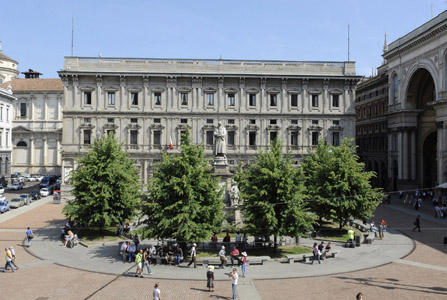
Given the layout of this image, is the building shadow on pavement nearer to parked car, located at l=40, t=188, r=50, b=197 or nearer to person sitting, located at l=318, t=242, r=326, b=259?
person sitting, located at l=318, t=242, r=326, b=259

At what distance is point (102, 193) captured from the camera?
29031mm

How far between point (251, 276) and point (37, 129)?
75.8m

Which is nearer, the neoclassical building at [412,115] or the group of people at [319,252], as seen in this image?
the group of people at [319,252]

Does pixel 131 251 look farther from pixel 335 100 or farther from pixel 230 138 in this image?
pixel 335 100

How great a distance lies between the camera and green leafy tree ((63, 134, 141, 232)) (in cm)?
2942

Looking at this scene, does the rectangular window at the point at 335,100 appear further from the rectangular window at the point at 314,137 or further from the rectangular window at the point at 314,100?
the rectangular window at the point at 314,137

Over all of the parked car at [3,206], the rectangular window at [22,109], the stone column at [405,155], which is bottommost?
the parked car at [3,206]

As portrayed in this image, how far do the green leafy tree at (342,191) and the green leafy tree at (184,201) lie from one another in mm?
9653

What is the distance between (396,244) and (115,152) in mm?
22535

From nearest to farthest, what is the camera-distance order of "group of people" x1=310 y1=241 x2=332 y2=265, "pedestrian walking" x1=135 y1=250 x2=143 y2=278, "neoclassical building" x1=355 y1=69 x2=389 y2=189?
"pedestrian walking" x1=135 y1=250 x2=143 y2=278, "group of people" x1=310 y1=241 x2=332 y2=265, "neoclassical building" x1=355 y1=69 x2=389 y2=189

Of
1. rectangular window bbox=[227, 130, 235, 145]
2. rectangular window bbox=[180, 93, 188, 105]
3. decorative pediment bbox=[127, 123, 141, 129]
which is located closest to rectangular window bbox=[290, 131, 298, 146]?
rectangular window bbox=[227, 130, 235, 145]

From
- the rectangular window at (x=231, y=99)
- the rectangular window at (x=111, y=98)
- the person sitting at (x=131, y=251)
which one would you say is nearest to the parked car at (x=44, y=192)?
the rectangular window at (x=111, y=98)

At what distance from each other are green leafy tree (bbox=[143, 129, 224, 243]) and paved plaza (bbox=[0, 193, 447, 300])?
2180mm

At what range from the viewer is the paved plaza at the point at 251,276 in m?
18.4
